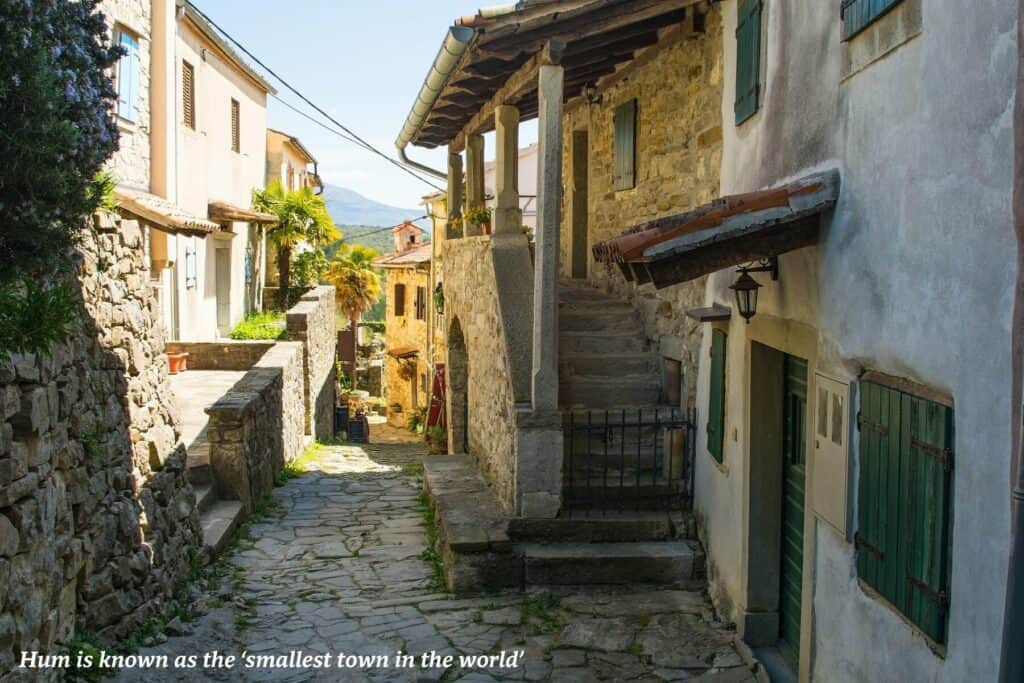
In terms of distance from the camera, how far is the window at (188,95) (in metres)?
18.2

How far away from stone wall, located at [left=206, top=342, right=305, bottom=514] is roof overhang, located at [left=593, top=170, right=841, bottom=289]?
5.83 meters

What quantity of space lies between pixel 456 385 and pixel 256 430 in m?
3.15

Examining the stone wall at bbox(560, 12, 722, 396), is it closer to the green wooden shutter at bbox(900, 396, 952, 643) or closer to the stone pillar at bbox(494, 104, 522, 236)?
the stone pillar at bbox(494, 104, 522, 236)

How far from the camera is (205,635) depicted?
20.7ft

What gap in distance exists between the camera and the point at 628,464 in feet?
26.8

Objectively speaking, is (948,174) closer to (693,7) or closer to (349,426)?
(693,7)

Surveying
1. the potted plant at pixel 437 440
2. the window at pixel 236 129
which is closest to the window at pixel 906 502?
the potted plant at pixel 437 440

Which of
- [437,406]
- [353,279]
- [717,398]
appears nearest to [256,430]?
[437,406]

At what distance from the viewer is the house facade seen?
323 cm

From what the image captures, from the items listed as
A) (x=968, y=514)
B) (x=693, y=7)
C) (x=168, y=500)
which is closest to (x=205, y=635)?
(x=168, y=500)

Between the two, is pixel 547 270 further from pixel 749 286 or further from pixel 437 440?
pixel 437 440

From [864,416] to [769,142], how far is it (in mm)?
2196

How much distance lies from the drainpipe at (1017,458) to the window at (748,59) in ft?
10.0

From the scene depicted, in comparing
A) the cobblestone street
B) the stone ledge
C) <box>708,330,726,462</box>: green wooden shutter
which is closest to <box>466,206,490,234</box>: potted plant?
the stone ledge
